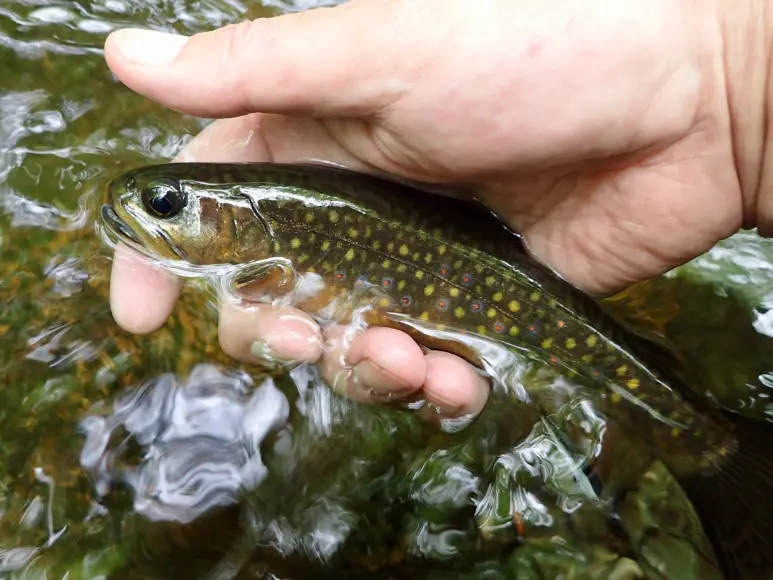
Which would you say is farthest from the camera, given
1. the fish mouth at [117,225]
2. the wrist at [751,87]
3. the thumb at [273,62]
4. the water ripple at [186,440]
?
the water ripple at [186,440]

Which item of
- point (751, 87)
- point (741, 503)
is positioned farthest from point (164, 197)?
point (741, 503)

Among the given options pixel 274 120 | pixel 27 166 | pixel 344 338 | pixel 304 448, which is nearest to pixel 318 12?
pixel 274 120

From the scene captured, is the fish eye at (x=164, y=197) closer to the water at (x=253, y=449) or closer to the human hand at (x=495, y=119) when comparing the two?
the human hand at (x=495, y=119)

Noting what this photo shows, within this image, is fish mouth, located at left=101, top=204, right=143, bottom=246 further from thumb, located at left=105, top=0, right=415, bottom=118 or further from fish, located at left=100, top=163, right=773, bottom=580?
thumb, located at left=105, top=0, right=415, bottom=118

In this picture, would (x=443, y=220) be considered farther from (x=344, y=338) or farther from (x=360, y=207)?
(x=344, y=338)

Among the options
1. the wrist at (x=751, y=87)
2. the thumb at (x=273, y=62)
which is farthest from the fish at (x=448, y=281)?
the wrist at (x=751, y=87)

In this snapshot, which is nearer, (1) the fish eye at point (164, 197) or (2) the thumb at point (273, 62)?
(2) the thumb at point (273, 62)

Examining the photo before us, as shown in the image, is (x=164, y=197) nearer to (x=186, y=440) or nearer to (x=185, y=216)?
(x=185, y=216)
